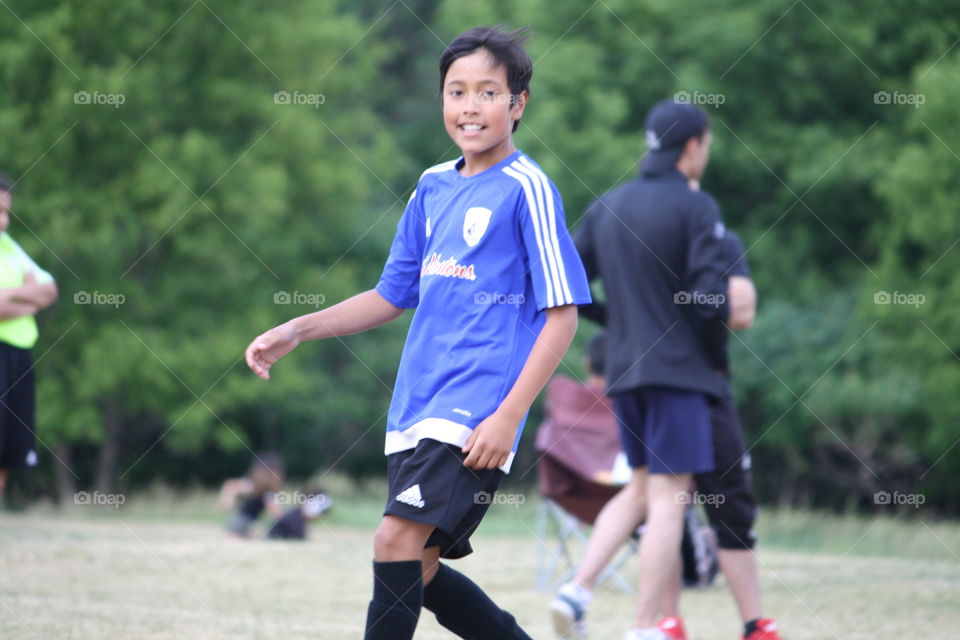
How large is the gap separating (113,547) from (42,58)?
908 cm

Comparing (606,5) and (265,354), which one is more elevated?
(606,5)

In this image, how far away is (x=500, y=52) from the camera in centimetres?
306

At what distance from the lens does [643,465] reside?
15.1 ft

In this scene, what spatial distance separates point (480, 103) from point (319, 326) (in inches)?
27.7

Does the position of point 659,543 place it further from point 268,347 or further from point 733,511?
point 268,347

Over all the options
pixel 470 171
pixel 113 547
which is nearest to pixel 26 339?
pixel 113 547

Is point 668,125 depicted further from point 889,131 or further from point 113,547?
point 889,131

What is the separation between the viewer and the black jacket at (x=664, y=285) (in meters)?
4.31

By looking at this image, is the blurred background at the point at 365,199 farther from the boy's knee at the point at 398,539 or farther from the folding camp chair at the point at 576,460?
the boy's knee at the point at 398,539

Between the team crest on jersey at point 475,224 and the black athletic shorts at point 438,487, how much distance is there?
1.67 feet

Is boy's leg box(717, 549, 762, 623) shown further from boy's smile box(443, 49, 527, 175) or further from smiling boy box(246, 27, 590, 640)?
boy's smile box(443, 49, 527, 175)

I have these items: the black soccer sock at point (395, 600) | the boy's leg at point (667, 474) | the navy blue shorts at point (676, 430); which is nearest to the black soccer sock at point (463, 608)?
the black soccer sock at point (395, 600)

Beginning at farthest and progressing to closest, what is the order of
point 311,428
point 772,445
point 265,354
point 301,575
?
point 311,428, point 772,445, point 301,575, point 265,354

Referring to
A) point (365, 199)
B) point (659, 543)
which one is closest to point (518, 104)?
point (659, 543)
